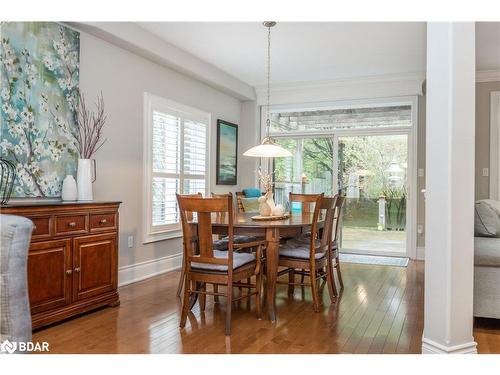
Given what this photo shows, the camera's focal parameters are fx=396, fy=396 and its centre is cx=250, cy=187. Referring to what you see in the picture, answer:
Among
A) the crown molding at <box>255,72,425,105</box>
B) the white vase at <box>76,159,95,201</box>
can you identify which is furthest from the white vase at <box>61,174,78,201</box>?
the crown molding at <box>255,72,425,105</box>

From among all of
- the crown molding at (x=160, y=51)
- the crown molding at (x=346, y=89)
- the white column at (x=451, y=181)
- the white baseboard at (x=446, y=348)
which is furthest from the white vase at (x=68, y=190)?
the crown molding at (x=346, y=89)

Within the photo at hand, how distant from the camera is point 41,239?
273cm

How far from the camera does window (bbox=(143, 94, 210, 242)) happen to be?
177 inches

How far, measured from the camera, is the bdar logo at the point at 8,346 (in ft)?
4.66

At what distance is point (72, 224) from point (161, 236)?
5.85 ft

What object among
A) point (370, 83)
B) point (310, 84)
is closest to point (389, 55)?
point (370, 83)

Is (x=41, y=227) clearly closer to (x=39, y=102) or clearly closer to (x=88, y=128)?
(x=39, y=102)

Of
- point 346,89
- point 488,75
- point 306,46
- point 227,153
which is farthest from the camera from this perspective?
point 227,153

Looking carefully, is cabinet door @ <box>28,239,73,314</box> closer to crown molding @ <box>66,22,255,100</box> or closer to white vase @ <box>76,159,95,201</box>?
white vase @ <box>76,159,95,201</box>

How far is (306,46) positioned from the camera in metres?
4.57

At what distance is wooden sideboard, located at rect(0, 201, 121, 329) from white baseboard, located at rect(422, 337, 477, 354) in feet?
7.85

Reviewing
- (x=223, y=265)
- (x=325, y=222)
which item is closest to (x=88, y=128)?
(x=223, y=265)
